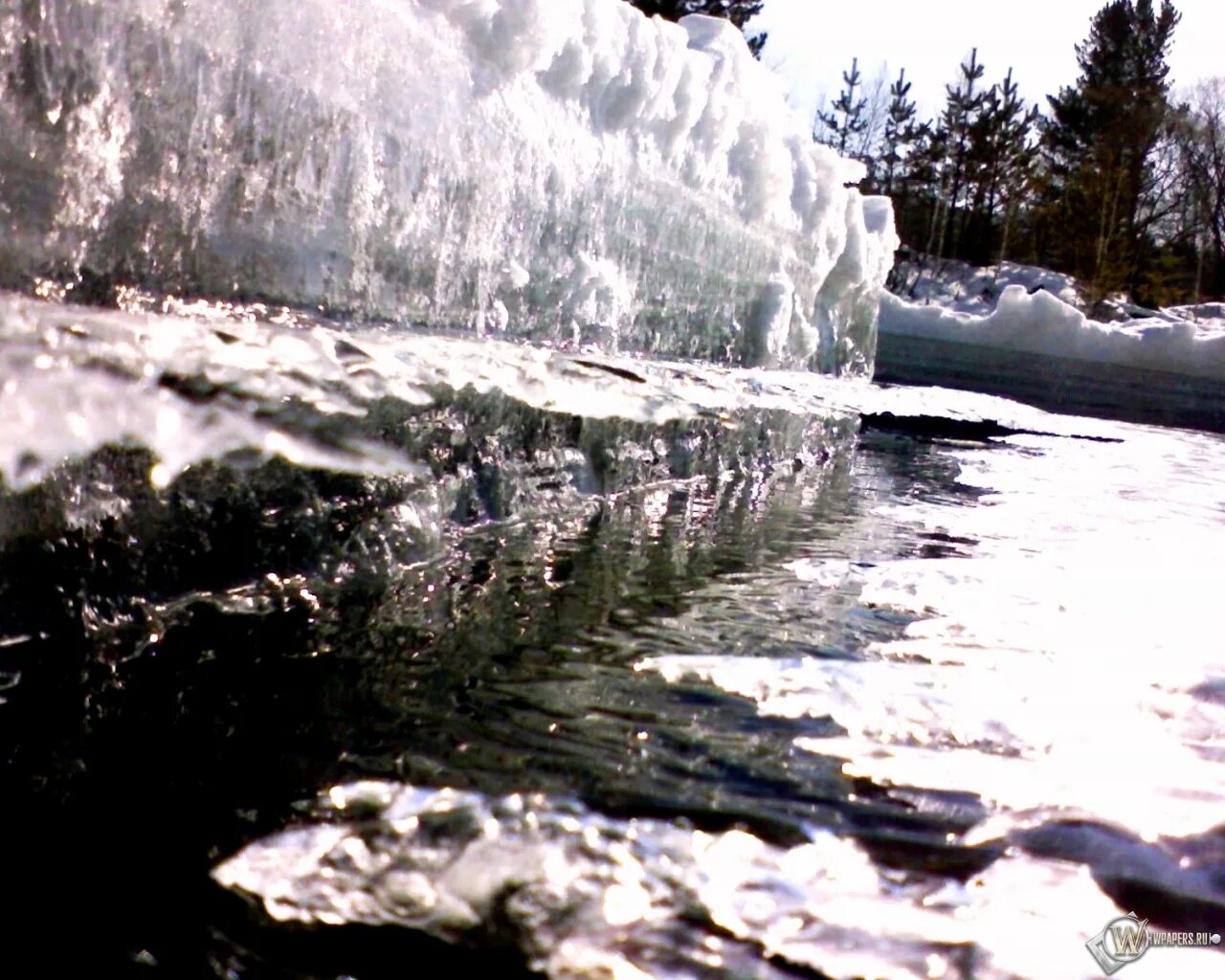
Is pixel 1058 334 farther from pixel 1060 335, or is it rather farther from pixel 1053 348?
pixel 1053 348

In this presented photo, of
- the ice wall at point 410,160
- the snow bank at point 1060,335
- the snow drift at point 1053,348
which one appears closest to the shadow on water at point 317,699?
the ice wall at point 410,160

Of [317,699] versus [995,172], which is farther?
[995,172]

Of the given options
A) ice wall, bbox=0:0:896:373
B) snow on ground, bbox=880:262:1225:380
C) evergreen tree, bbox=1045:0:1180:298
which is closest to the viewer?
ice wall, bbox=0:0:896:373

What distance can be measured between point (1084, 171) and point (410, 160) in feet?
81.2

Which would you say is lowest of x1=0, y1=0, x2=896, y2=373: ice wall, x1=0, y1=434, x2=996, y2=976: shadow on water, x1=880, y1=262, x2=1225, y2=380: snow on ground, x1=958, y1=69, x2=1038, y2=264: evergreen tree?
x1=0, y1=434, x2=996, y2=976: shadow on water

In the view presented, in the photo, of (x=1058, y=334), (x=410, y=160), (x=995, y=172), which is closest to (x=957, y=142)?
(x=995, y=172)

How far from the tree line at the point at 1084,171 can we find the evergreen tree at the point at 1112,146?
0.03 metres

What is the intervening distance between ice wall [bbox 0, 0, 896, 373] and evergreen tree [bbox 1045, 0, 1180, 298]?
1990 centimetres

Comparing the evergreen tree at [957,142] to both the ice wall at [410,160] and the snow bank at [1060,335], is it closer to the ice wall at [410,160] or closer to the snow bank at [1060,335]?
the snow bank at [1060,335]

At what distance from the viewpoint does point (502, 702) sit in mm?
1167

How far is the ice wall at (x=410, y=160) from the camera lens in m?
1.45

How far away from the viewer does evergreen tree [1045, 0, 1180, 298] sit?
2273cm

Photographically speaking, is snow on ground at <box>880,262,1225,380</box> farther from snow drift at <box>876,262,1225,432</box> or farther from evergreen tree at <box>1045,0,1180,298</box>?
evergreen tree at <box>1045,0,1180,298</box>

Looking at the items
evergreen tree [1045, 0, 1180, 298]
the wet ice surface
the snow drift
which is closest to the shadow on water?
the wet ice surface
